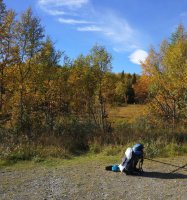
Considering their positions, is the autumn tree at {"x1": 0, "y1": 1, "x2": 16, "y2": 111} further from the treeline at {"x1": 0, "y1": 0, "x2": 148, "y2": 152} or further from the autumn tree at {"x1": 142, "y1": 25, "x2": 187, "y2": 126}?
the autumn tree at {"x1": 142, "y1": 25, "x2": 187, "y2": 126}

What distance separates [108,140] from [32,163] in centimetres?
544

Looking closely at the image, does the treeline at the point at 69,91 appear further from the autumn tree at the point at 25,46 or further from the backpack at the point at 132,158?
the backpack at the point at 132,158

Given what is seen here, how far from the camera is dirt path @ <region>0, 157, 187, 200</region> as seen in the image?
851 centimetres

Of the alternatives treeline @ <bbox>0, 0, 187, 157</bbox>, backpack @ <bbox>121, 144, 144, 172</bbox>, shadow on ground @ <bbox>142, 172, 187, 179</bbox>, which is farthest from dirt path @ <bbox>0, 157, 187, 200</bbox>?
treeline @ <bbox>0, 0, 187, 157</bbox>

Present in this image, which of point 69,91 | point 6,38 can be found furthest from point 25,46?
point 69,91

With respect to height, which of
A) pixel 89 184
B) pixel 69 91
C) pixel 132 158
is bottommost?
pixel 89 184

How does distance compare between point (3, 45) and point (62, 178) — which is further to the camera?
point (3, 45)

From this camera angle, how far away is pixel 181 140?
17891mm

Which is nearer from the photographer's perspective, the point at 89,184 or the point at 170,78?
the point at 89,184

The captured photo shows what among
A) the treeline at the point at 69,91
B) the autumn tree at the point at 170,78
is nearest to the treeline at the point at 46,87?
the treeline at the point at 69,91

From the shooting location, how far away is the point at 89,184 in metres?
9.54

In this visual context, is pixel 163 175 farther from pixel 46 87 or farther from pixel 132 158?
pixel 46 87

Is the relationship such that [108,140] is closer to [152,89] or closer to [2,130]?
[2,130]

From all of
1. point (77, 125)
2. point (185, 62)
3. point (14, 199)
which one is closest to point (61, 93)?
point (77, 125)
